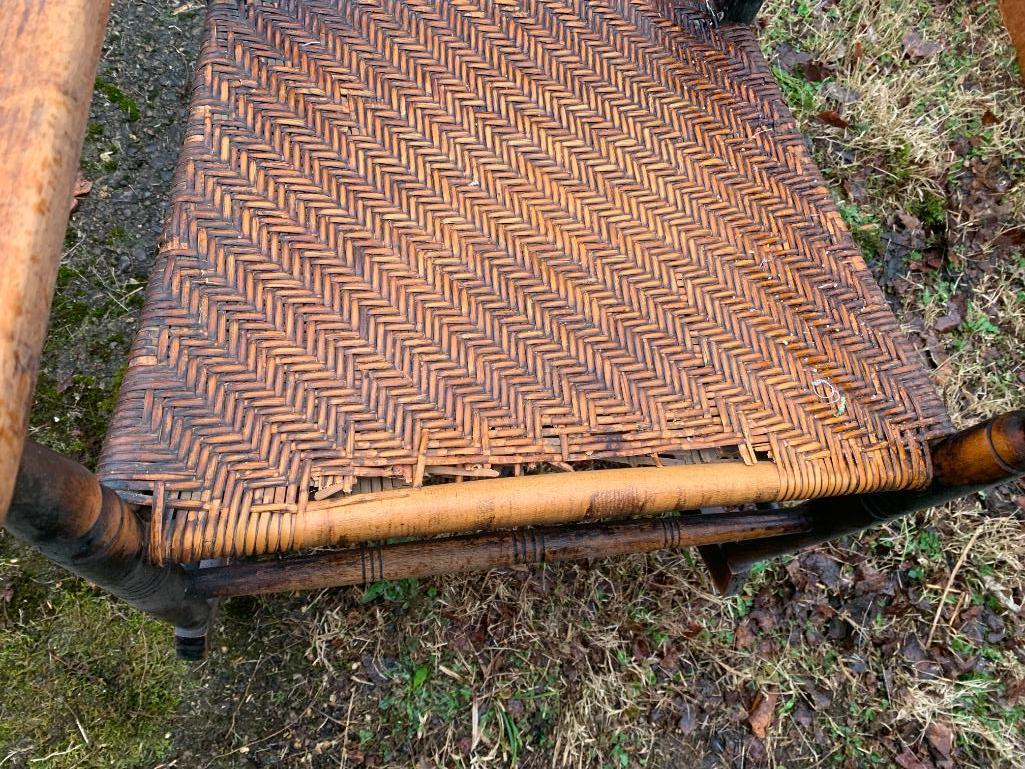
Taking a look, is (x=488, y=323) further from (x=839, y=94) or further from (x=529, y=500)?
(x=839, y=94)

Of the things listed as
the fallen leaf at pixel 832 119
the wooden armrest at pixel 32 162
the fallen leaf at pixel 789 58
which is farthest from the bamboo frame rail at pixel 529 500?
the fallen leaf at pixel 789 58

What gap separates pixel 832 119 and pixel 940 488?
138cm

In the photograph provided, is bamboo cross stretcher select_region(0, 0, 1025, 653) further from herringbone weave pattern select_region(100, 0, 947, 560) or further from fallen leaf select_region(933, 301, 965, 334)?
fallen leaf select_region(933, 301, 965, 334)

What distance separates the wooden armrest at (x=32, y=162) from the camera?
0.46m

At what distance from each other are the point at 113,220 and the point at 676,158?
1.25m

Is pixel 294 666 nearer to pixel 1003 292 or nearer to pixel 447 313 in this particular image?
pixel 447 313

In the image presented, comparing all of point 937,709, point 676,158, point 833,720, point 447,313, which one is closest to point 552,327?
point 447,313

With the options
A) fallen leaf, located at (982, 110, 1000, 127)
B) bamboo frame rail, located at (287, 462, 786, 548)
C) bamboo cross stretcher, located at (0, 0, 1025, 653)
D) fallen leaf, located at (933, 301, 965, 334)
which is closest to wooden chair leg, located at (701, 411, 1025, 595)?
bamboo cross stretcher, located at (0, 0, 1025, 653)

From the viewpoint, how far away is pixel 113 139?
1.67 m

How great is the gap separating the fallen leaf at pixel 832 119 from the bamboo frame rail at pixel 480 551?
1323 mm

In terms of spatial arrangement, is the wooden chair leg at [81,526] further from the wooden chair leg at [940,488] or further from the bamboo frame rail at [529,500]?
the wooden chair leg at [940,488]

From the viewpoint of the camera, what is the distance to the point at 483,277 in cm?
98

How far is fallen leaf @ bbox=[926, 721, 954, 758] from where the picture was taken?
148 centimetres

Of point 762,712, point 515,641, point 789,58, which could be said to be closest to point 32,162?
point 515,641
